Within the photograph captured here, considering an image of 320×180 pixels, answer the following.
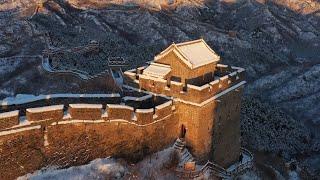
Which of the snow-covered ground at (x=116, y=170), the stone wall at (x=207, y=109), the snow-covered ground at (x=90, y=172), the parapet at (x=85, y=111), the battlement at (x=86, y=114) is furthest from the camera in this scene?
the stone wall at (x=207, y=109)

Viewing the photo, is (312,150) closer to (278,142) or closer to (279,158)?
(278,142)

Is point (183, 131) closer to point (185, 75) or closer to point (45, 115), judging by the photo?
point (185, 75)

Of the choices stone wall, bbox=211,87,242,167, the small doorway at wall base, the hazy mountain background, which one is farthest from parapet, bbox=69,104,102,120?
the hazy mountain background

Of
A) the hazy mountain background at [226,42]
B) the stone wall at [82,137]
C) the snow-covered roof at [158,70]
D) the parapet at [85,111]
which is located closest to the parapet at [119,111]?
the stone wall at [82,137]

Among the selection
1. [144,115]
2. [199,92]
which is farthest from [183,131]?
[144,115]

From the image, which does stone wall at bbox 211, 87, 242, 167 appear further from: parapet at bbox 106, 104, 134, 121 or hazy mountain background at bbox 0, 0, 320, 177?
hazy mountain background at bbox 0, 0, 320, 177

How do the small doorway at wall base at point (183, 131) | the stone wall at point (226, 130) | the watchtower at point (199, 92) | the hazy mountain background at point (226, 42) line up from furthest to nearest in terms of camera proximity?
the hazy mountain background at point (226, 42)
the stone wall at point (226, 130)
the small doorway at wall base at point (183, 131)
the watchtower at point (199, 92)

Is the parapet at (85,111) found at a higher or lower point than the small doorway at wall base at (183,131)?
higher

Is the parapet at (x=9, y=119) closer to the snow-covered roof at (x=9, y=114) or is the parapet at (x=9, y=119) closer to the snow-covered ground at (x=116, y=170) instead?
the snow-covered roof at (x=9, y=114)
